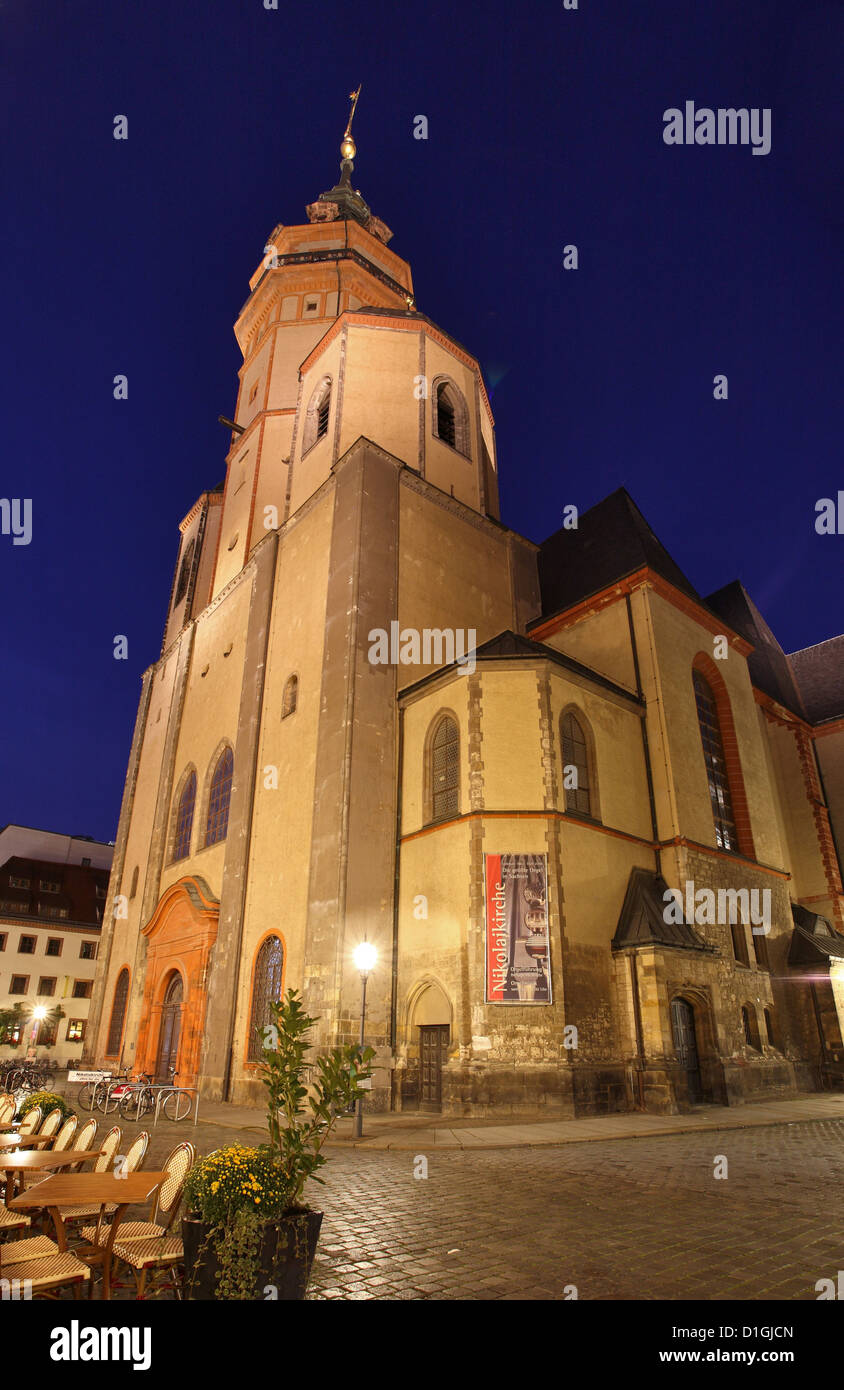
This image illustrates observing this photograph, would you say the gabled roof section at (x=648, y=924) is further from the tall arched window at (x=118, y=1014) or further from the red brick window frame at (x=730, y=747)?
the tall arched window at (x=118, y=1014)

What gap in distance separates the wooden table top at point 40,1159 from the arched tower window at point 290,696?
14371 mm

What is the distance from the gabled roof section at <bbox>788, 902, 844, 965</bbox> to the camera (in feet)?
68.7

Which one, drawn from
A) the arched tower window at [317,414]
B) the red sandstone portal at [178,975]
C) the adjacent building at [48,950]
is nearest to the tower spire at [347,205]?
the arched tower window at [317,414]

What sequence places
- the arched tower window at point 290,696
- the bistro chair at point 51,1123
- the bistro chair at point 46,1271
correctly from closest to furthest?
the bistro chair at point 46,1271 < the bistro chair at point 51,1123 < the arched tower window at point 290,696

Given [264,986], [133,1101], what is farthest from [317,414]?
[133,1101]

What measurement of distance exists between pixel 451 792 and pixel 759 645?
58.7ft

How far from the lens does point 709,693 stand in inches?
914

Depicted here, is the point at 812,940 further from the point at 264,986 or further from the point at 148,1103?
the point at 148,1103

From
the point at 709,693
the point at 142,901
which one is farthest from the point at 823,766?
the point at 142,901

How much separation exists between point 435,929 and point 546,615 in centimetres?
1201

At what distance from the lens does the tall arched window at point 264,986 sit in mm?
17547

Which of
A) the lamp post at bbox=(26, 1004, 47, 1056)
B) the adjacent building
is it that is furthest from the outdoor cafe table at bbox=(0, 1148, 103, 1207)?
the adjacent building

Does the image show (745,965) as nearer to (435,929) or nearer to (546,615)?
(435,929)

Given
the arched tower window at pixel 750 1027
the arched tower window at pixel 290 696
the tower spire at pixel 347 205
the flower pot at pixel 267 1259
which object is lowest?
the flower pot at pixel 267 1259
